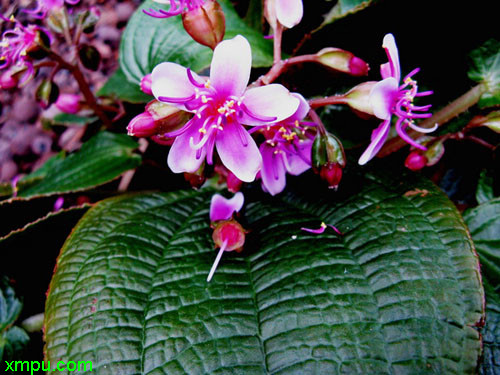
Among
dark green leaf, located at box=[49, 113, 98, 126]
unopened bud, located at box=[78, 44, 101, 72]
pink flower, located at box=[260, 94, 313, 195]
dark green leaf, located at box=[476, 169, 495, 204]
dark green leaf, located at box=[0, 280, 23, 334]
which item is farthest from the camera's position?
dark green leaf, located at box=[49, 113, 98, 126]

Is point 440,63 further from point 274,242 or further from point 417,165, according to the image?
point 274,242

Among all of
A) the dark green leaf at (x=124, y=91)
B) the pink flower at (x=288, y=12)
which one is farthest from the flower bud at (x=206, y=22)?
the dark green leaf at (x=124, y=91)

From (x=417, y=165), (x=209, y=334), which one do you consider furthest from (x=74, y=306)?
(x=417, y=165)

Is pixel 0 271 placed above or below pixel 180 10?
below

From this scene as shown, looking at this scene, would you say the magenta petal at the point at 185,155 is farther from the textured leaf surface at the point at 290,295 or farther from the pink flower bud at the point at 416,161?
the pink flower bud at the point at 416,161

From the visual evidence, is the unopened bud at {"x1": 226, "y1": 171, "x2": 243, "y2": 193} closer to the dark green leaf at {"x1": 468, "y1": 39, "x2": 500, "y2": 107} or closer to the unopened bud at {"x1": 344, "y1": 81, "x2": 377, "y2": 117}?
the unopened bud at {"x1": 344, "y1": 81, "x2": 377, "y2": 117}

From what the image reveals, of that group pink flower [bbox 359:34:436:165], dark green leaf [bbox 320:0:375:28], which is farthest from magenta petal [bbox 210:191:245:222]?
dark green leaf [bbox 320:0:375:28]

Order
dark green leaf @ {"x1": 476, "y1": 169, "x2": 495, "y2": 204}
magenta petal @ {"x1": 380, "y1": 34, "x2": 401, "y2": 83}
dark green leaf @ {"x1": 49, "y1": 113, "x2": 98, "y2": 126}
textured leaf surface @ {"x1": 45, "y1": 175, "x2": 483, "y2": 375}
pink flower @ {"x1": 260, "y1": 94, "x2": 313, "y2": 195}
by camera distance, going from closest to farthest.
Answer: textured leaf surface @ {"x1": 45, "y1": 175, "x2": 483, "y2": 375}
magenta petal @ {"x1": 380, "y1": 34, "x2": 401, "y2": 83}
pink flower @ {"x1": 260, "y1": 94, "x2": 313, "y2": 195}
dark green leaf @ {"x1": 476, "y1": 169, "x2": 495, "y2": 204}
dark green leaf @ {"x1": 49, "y1": 113, "x2": 98, "y2": 126}

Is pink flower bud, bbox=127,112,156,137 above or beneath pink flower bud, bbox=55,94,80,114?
above
